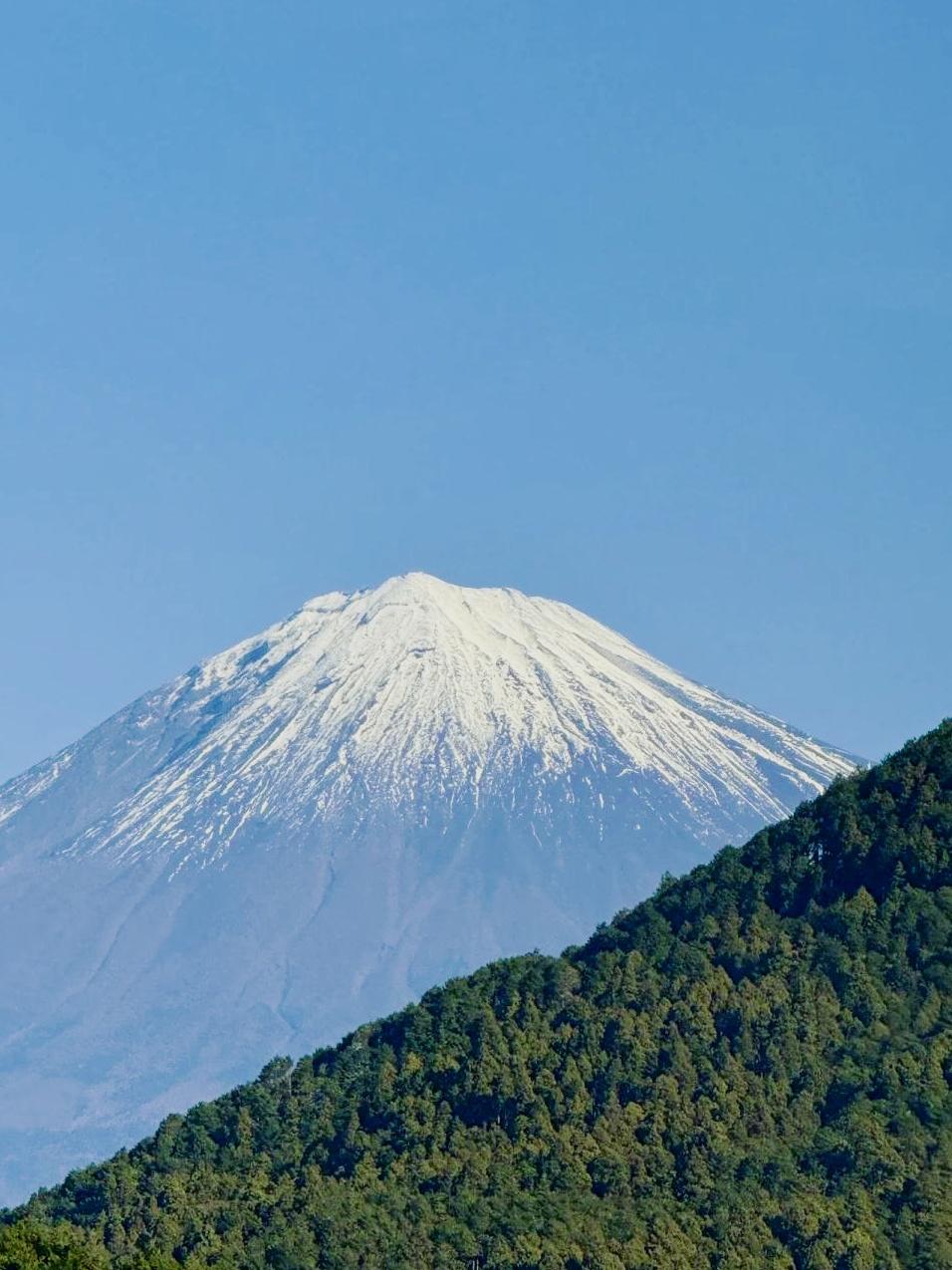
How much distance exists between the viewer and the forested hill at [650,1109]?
90.6 meters

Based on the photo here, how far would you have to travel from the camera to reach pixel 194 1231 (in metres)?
92.9

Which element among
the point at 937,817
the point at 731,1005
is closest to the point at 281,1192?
the point at 731,1005

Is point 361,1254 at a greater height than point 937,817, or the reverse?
point 937,817

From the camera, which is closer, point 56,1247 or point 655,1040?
point 56,1247

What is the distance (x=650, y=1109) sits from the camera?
99188 millimetres

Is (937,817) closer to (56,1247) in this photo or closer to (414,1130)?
(414,1130)

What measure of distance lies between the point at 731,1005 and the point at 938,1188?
13.8m

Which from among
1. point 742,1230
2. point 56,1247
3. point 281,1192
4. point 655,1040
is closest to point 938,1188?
point 742,1230

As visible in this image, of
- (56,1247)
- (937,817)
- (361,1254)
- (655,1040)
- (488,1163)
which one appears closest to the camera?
(56,1247)

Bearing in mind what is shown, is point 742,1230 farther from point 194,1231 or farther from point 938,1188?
point 194,1231

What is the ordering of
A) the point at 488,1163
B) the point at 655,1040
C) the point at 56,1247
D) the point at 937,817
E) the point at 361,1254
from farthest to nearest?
1. the point at 937,817
2. the point at 655,1040
3. the point at 488,1163
4. the point at 361,1254
5. the point at 56,1247

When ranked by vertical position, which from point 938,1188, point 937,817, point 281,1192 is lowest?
point 938,1188

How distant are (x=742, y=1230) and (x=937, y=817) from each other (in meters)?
24.4

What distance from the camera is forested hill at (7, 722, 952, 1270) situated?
90.6m
